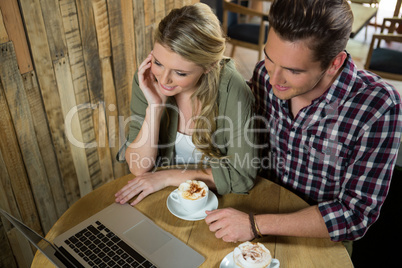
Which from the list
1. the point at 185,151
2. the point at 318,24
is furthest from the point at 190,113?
the point at 318,24

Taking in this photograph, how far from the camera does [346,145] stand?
129 centimetres

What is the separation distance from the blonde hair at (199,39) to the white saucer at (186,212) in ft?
1.24

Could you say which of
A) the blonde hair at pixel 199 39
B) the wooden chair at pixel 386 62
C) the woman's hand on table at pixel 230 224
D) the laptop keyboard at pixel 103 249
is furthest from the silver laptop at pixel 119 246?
the wooden chair at pixel 386 62

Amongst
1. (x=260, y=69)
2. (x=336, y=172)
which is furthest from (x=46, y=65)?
(x=336, y=172)

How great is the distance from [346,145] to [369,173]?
0.44 feet

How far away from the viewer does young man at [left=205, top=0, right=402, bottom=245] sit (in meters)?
1.13

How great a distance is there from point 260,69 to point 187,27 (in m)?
0.41

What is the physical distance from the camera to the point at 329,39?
3.71 feet

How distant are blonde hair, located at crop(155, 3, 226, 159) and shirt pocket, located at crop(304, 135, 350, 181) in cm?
42

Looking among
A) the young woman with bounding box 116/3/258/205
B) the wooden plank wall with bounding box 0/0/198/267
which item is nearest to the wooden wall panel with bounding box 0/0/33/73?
the wooden plank wall with bounding box 0/0/198/267

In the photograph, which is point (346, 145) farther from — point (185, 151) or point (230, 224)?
point (185, 151)

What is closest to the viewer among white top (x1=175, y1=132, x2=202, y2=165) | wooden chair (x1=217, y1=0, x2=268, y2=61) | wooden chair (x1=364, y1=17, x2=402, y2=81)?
white top (x1=175, y1=132, x2=202, y2=165)

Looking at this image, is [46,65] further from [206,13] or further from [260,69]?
[260,69]

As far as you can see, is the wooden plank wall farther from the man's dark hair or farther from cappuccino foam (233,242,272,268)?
cappuccino foam (233,242,272,268)
